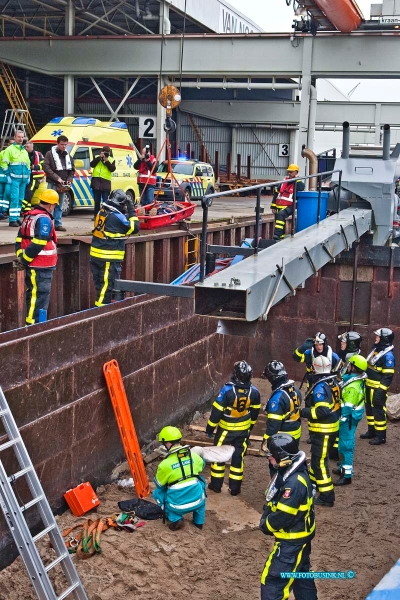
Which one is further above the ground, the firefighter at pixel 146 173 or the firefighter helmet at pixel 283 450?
the firefighter at pixel 146 173

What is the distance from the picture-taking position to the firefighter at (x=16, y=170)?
11711mm

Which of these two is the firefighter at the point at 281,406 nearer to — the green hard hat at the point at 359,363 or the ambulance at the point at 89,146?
the green hard hat at the point at 359,363

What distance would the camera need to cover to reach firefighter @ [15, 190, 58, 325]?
26.9ft

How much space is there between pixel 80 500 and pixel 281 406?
8.02 feet

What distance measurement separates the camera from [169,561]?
7352mm

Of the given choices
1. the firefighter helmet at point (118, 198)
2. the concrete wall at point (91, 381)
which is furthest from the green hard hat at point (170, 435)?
the firefighter helmet at point (118, 198)

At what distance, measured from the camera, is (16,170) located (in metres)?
11.8

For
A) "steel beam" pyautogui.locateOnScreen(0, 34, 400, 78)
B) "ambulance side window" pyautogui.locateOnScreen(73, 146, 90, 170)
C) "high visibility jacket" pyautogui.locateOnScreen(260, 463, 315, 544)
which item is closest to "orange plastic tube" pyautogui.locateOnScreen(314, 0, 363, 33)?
"steel beam" pyautogui.locateOnScreen(0, 34, 400, 78)

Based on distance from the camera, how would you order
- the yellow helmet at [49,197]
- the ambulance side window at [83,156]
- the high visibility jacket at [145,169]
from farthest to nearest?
the high visibility jacket at [145,169]
the ambulance side window at [83,156]
the yellow helmet at [49,197]

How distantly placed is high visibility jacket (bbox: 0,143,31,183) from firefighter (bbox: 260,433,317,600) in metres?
7.58

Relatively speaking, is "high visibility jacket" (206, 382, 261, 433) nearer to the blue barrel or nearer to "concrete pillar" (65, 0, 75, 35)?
the blue barrel

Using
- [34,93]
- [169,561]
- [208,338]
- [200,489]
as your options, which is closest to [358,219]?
[208,338]

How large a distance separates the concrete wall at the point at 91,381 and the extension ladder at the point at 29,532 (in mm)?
677

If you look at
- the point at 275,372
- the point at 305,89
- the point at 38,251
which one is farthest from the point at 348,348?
the point at 305,89
